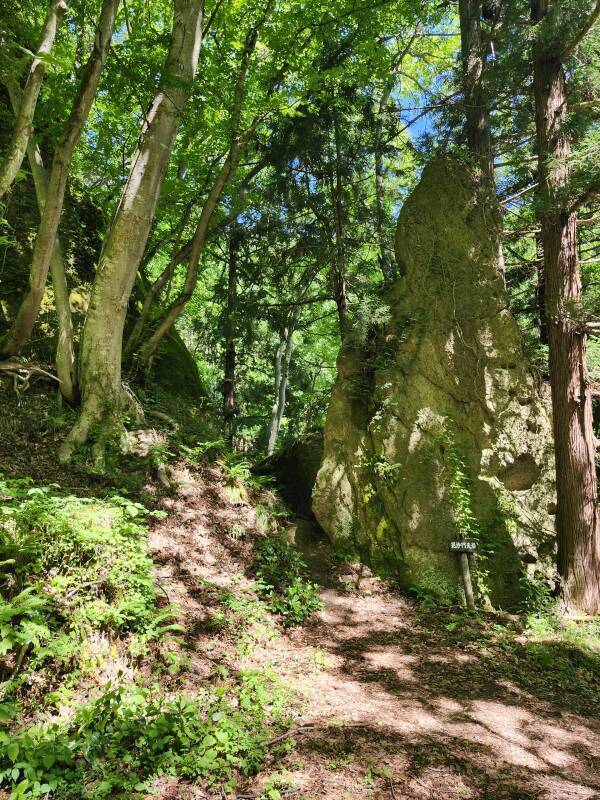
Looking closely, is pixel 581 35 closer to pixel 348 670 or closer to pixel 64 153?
pixel 64 153

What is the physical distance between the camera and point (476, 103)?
8.64 m

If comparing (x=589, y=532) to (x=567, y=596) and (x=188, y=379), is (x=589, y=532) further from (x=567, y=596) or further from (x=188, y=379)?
(x=188, y=379)

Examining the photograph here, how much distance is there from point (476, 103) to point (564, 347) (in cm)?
500

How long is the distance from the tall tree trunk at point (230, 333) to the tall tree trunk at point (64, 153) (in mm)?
5429

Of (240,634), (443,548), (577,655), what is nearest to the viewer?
(240,634)

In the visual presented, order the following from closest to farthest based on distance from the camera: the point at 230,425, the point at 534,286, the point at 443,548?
the point at 443,548, the point at 534,286, the point at 230,425

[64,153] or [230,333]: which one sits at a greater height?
[64,153]

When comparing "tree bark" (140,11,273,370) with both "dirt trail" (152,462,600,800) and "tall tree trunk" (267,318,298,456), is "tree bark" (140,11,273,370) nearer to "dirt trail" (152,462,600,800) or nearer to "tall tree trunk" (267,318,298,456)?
"dirt trail" (152,462,600,800)

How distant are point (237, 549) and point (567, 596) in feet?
15.7

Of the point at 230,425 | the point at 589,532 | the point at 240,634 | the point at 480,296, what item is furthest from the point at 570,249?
the point at 230,425

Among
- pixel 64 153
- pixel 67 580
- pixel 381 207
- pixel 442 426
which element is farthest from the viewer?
pixel 381 207

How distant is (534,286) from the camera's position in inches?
399

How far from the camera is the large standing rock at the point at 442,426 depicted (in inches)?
286

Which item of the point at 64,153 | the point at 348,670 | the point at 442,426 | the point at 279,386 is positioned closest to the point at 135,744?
the point at 348,670
